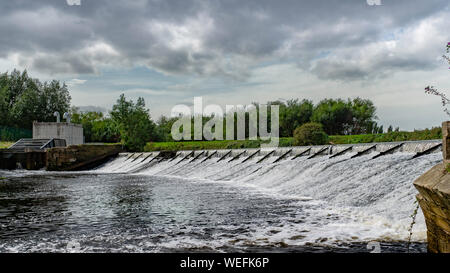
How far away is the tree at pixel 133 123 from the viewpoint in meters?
37.9

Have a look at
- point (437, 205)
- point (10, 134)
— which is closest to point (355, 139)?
point (437, 205)

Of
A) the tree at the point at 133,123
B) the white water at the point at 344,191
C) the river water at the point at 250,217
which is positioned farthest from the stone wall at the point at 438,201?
the tree at the point at 133,123

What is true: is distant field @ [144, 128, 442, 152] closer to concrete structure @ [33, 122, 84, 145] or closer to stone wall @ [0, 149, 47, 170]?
concrete structure @ [33, 122, 84, 145]

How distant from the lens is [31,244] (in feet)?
16.8

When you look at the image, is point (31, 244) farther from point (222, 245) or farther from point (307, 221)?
point (307, 221)

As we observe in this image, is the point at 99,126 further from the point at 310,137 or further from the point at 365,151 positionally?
the point at 365,151

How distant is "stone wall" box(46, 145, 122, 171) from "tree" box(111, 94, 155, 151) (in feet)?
18.1

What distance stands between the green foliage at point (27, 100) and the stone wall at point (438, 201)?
55.3 meters

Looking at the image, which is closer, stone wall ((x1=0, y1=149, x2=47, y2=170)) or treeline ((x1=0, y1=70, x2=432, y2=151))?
stone wall ((x1=0, y1=149, x2=47, y2=170))

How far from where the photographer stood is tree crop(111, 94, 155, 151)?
37.9m

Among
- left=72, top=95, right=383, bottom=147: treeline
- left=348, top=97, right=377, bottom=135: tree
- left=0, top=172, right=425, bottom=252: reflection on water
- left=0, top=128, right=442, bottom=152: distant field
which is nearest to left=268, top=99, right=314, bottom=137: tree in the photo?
left=72, top=95, right=383, bottom=147: treeline

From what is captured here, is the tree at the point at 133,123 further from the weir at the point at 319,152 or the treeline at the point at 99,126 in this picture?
the weir at the point at 319,152

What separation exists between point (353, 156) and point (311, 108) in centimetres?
4504
